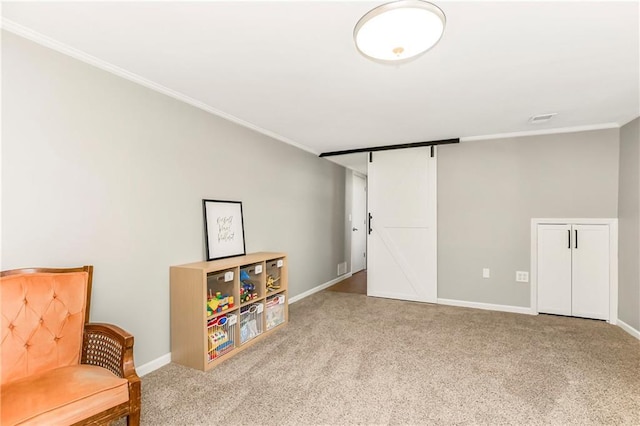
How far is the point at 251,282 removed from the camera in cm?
323

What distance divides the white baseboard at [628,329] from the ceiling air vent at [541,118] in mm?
2256

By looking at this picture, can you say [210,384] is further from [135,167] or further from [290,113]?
[290,113]

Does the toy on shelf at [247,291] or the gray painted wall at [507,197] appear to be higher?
the gray painted wall at [507,197]

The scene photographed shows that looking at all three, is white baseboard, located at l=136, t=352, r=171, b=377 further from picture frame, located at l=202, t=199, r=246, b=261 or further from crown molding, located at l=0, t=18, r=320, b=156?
crown molding, located at l=0, t=18, r=320, b=156

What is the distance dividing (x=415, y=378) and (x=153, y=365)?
199cm

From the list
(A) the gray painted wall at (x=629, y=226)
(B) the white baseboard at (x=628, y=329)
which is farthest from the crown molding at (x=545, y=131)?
(B) the white baseboard at (x=628, y=329)

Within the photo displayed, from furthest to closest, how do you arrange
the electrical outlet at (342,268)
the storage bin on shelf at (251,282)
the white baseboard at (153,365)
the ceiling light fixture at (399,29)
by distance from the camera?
the electrical outlet at (342,268) < the storage bin on shelf at (251,282) < the white baseboard at (153,365) < the ceiling light fixture at (399,29)

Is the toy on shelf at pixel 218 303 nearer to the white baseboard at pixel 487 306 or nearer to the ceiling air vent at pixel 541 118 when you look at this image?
the white baseboard at pixel 487 306

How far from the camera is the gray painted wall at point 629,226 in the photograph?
10.3 ft

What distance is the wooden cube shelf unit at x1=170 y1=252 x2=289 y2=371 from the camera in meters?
2.46

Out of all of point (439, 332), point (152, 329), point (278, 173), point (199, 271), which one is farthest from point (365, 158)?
point (152, 329)

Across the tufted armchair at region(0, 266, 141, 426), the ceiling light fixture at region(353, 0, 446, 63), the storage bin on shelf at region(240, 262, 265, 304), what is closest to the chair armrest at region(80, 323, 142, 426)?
the tufted armchair at region(0, 266, 141, 426)

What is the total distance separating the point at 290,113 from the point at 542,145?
9.96 feet

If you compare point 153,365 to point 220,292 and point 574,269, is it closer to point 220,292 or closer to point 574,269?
point 220,292
